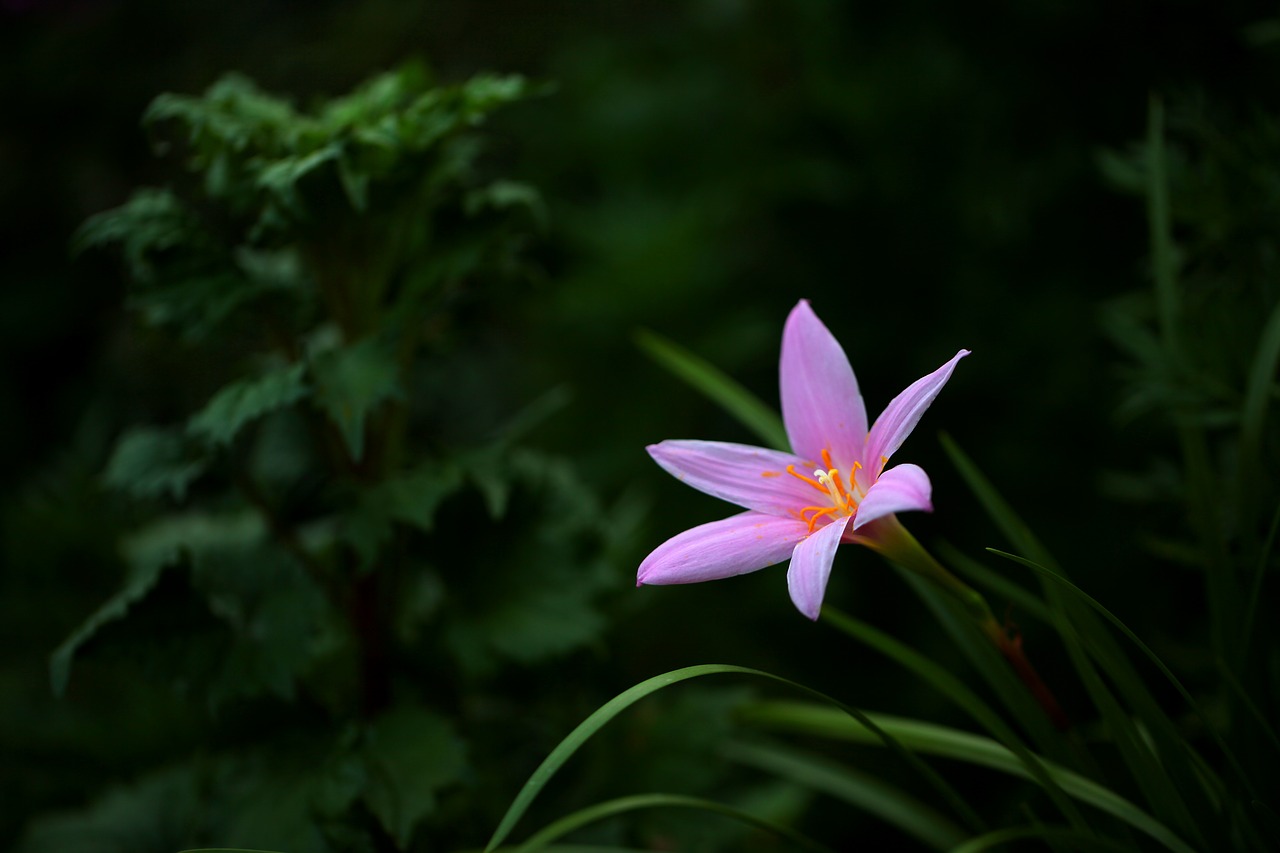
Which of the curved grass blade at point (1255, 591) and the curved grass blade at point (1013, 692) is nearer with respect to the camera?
the curved grass blade at point (1255, 591)

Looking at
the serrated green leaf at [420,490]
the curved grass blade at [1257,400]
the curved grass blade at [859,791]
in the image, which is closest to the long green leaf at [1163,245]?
the curved grass blade at [1257,400]

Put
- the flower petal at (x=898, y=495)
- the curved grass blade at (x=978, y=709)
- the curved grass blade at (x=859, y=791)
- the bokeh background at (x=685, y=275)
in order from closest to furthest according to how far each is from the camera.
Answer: the flower petal at (x=898, y=495)
the curved grass blade at (x=978, y=709)
the curved grass blade at (x=859, y=791)
the bokeh background at (x=685, y=275)

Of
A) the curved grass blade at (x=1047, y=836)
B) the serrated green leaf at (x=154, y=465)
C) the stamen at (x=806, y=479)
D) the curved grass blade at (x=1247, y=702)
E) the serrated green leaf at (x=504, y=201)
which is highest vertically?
the serrated green leaf at (x=504, y=201)

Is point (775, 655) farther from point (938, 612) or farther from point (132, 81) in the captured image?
point (132, 81)

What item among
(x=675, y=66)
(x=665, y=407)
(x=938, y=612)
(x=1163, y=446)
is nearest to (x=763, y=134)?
(x=675, y=66)

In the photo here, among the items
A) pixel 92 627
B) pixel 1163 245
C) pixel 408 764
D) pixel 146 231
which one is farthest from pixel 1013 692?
pixel 146 231

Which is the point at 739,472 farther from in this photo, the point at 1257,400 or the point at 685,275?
the point at 685,275

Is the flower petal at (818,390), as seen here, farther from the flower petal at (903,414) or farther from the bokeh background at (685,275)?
the bokeh background at (685,275)

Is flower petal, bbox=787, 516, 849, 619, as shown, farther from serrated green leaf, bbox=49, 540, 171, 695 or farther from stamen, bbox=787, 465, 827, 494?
serrated green leaf, bbox=49, 540, 171, 695

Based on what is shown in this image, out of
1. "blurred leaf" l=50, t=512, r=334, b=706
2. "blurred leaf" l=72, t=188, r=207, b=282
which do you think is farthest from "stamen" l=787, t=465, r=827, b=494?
"blurred leaf" l=72, t=188, r=207, b=282
